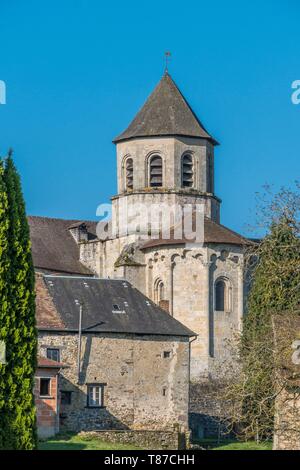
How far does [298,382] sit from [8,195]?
851 centimetres

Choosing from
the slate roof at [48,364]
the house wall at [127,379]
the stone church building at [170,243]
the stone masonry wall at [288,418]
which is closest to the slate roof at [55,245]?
the stone church building at [170,243]

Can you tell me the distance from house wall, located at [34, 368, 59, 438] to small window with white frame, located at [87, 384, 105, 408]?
3372mm

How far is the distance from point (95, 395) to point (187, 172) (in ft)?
77.1

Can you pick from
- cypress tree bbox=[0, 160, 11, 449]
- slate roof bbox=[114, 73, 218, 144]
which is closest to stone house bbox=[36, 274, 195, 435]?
slate roof bbox=[114, 73, 218, 144]

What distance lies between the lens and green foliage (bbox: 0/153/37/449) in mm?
35062

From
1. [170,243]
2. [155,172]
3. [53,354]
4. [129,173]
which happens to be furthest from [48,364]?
[129,173]

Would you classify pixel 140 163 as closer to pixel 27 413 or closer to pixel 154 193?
pixel 154 193

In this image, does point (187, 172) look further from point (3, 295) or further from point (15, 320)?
point (3, 295)

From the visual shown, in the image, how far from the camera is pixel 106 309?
61.7m

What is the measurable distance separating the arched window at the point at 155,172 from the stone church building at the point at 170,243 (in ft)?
0.18

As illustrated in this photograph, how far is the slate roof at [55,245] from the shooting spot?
7962 cm

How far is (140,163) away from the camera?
7925 centimetres

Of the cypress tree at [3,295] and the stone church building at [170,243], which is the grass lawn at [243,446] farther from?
the cypress tree at [3,295]
